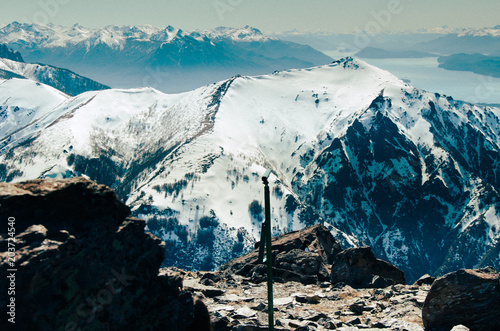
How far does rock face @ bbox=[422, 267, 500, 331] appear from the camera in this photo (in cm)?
2338

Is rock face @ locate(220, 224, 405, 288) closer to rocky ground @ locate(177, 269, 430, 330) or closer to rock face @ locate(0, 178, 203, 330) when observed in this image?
rocky ground @ locate(177, 269, 430, 330)

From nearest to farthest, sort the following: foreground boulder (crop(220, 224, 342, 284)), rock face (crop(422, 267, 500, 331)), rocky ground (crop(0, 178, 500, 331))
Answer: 1. rocky ground (crop(0, 178, 500, 331))
2. rock face (crop(422, 267, 500, 331))
3. foreground boulder (crop(220, 224, 342, 284))

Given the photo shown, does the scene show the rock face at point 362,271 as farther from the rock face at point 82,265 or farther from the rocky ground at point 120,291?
the rock face at point 82,265

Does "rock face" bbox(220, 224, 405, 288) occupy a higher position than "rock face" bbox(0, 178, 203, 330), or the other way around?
"rock face" bbox(0, 178, 203, 330)

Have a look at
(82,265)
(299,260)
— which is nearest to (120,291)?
(82,265)

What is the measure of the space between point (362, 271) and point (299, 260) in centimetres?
617

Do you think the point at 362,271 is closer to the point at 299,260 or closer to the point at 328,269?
the point at 328,269

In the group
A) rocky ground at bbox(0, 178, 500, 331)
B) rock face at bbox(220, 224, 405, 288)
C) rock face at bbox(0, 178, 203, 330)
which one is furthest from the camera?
rock face at bbox(220, 224, 405, 288)

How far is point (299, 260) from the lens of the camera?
136 feet

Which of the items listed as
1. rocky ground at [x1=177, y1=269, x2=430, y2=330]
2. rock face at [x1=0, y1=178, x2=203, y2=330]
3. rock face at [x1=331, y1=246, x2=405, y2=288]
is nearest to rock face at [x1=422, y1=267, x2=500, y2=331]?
rocky ground at [x1=177, y1=269, x2=430, y2=330]

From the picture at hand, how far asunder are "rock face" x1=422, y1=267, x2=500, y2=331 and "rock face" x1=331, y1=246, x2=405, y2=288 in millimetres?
12172

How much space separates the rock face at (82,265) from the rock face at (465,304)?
12.6 metres

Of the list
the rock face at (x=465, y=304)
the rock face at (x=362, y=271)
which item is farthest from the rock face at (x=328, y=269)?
the rock face at (x=465, y=304)

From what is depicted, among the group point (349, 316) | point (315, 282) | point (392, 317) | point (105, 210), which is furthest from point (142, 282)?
point (315, 282)
